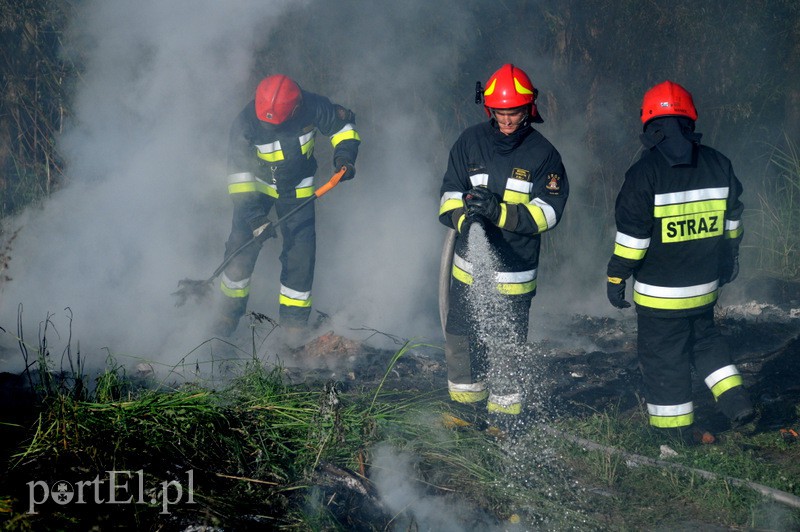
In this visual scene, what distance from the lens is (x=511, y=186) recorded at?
4.45 metres

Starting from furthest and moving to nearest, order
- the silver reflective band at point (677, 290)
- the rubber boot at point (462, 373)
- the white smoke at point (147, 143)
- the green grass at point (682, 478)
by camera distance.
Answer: the white smoke at point (147, 143)
the rubber boot at point (462, 373)
the silver reflective band at point (677, 290)
the green grass at point (682, 478)

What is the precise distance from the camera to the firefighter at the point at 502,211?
4.29m

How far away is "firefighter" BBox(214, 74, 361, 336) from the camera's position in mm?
6289

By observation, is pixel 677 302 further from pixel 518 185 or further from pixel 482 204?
pixel 482 204

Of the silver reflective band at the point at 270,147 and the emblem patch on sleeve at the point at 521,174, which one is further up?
the silver reflective band at the point at 270,147

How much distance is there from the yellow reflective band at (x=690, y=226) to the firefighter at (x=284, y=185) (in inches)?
126

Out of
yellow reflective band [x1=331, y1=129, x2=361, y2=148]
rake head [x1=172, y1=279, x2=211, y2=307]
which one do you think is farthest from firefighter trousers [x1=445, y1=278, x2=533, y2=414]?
rake head [x1=172, y1=279, x2=211, y2=307]

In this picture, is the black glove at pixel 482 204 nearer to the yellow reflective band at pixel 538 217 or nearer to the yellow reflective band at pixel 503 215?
the yellow reflective band at pixel 503 215

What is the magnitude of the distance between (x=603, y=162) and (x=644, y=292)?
434cm

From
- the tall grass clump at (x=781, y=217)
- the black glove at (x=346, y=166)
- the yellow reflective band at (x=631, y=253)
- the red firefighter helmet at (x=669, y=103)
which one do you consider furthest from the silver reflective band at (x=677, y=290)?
the tall grass clump at (x=781, y=217)

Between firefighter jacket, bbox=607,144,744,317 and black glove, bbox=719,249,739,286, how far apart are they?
0.22 meters

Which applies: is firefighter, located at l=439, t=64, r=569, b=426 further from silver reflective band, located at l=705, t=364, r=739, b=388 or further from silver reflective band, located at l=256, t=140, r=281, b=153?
silver reflective band, located at l=256, t=140, r=281, b=153

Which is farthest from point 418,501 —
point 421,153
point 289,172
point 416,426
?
point 421,153

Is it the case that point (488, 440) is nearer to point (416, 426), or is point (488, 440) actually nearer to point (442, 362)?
point (416, 426)
